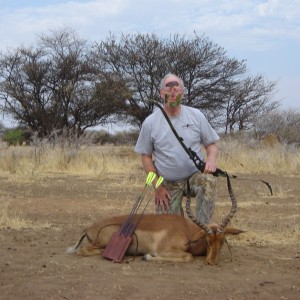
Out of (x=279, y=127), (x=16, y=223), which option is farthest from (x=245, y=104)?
(x=16, y=223)

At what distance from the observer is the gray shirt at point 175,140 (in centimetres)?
657

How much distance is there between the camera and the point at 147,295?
4.69 metres

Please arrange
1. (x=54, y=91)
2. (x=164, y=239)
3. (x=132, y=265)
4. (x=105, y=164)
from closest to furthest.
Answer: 1. (x=132, y=265)
2. (x=164, y=239)
3. (x=105, y=164)
4. (x=54, y=91)

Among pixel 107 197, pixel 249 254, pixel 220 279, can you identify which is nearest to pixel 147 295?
pixel 220 279

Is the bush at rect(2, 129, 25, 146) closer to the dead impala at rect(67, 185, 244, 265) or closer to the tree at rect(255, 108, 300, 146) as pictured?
the tree at rect(255, 108, 300, 146)

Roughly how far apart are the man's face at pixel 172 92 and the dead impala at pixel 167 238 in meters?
1.20

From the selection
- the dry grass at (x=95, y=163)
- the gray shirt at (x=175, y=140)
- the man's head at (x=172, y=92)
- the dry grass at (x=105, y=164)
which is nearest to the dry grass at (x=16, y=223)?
the gray shirt at (x=175, y=140)

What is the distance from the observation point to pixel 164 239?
5.95m

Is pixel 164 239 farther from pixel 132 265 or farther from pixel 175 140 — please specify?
pixel 175 140

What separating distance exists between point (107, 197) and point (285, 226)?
4.26 meters

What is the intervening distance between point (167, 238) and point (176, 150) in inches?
41.5

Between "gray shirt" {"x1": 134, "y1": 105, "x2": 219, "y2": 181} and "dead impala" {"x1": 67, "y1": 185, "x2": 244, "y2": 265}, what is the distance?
2.15 ft

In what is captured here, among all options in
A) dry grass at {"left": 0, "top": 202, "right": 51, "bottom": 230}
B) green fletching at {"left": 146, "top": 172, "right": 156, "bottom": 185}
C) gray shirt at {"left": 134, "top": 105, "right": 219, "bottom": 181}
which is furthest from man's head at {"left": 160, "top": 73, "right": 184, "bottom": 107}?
dry grass at {"left": 0, "top": 202, "right": 51, "bottom": 230}

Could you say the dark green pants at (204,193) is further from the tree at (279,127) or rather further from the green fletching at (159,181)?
the tree at (279,127)
